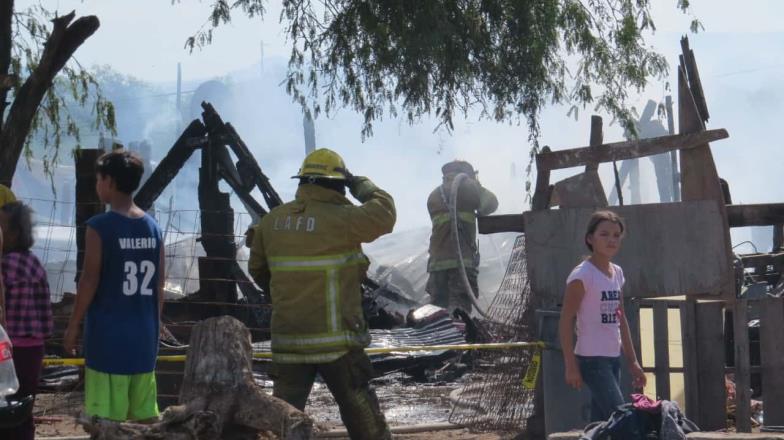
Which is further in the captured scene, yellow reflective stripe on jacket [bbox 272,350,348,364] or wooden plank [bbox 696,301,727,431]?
wooden plank [bbox 696,301,727,431]

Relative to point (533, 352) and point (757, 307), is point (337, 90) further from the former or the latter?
point (757, 307)

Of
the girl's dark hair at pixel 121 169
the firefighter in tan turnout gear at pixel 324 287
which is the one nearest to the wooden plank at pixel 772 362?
the firefighter in tan turnout gear at pixel 324 287

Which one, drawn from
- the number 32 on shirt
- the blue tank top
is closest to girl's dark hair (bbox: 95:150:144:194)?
the blue tank top

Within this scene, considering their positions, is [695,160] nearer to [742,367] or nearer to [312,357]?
[742,367]

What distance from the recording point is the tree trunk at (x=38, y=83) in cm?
823

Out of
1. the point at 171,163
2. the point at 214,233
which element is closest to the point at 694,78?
the point at 214,233

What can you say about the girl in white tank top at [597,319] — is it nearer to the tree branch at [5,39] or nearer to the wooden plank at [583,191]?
the wooden plank at [583,191]

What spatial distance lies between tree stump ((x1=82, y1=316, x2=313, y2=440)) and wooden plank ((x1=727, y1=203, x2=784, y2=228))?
123 inches

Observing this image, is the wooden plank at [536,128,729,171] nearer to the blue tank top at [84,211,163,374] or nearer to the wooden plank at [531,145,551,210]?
the wooden plank at [531,145,551,210]

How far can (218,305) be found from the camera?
10914 millimetres

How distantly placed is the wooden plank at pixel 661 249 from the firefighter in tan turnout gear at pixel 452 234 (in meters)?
6.45

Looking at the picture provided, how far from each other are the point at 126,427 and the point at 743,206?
4040 mm

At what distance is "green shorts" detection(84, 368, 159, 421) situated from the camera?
491cm

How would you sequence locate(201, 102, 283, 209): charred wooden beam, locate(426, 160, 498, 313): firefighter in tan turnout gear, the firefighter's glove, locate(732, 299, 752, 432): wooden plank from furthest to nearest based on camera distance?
locate(426, 160, 498, 313): firefighter in tan turnout gear → locate(201, 102, 283, 209): charred wooden beam → locate(732, 299, 752, 432): wooden plank → the firefighter's glove
